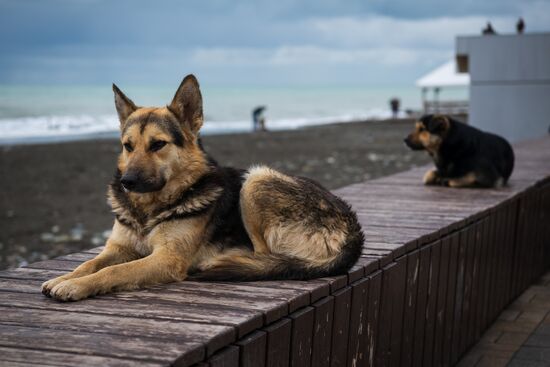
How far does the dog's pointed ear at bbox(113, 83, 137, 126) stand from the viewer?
4.08 m

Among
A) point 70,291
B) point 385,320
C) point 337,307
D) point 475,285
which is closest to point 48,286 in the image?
point 70,291

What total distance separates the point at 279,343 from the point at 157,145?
4.35ft

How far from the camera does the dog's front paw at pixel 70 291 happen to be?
3317 mm

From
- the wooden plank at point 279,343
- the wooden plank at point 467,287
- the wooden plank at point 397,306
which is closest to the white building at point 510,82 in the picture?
the wooden plank at point 467,287

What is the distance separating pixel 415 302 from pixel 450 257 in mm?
672

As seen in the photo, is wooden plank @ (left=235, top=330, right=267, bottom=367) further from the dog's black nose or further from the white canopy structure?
the white canopy structure

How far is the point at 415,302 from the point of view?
15.3 feet

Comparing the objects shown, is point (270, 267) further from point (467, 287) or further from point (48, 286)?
point (467, 287)

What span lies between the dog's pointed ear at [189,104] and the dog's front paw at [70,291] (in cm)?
113

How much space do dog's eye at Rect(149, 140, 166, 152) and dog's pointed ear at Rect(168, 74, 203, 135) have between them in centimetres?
22

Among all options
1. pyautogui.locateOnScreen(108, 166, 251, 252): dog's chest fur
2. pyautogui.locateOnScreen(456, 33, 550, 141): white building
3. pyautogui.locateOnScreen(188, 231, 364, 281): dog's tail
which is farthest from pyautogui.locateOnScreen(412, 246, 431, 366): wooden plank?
pyautogui.locateOnScreen(456, 33, 550, 141): white building

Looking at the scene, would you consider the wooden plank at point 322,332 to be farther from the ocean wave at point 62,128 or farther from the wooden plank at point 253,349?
the ocean wave at point 62,128

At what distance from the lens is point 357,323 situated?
3.87m

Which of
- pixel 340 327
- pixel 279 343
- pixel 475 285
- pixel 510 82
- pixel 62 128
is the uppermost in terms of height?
pixel 510 82
